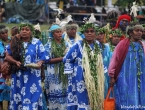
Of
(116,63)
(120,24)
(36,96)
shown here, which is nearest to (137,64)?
(116,63)

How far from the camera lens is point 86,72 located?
789 cm

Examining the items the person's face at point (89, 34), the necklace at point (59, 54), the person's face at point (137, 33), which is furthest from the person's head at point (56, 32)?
the person's face at point (137, 33)

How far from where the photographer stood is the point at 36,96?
8.54 metres

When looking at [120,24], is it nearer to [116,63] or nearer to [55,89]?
[55,89]

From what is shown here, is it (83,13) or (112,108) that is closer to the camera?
(112,108)

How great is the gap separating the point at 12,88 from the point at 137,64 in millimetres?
2393

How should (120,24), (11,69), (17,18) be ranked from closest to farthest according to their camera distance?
(11,69) < (120,24) < (17,18)

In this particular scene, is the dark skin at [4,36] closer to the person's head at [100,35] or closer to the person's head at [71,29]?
the person's head at [71,29]

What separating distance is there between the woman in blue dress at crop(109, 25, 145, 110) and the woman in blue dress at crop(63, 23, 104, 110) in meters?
0.45

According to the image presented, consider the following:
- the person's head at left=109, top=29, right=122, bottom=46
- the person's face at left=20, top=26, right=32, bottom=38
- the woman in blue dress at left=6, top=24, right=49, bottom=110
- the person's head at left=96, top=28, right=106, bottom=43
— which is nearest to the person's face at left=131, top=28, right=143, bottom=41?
the person's head at left=96, top=28, right=106, bottom=43

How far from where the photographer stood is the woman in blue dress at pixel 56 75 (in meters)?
9.33

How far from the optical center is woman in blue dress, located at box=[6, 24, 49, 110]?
848 centimetres

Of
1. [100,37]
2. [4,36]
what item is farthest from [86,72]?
[4,36]

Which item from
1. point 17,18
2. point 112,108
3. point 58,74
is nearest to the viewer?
point 112,108
